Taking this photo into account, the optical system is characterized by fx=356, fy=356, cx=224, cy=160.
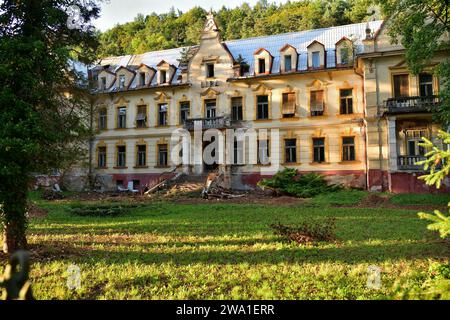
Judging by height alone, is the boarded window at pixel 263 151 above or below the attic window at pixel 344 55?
below

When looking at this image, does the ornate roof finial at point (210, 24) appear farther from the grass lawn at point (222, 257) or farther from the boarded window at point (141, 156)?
the grass lawn at point (222, 257)

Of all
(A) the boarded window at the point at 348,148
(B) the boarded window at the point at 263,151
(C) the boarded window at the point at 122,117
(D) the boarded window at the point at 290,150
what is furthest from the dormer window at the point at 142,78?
(A) the boarded window at the point at 348,148

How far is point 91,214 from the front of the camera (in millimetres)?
16641

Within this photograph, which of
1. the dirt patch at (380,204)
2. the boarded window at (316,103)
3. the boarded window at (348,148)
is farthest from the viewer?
the boarded window at (316,103)

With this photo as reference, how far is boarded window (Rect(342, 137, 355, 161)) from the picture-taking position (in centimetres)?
2656

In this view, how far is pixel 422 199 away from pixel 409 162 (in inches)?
166

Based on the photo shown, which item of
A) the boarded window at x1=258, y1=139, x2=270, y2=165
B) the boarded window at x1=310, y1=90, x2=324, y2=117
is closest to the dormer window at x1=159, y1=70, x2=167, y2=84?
the boarded window at x1=258, y1=139, x2=270, y2=165

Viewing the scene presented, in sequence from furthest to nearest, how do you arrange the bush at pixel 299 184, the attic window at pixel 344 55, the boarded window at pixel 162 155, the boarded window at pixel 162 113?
the boarded window at pixel 162 113, the boarded window at pixel 162 155, the attic window at pixel 344 55, the bush at pixel 299 184

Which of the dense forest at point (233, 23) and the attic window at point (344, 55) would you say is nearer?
the attic window at point (344, 55)

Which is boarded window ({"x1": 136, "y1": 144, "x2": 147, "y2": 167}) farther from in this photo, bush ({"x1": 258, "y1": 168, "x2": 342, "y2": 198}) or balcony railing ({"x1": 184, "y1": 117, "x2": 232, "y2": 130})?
bush ({"x1": 258, "y1": 168, "x2": 342, "y2": 198})

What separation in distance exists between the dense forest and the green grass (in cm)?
3623

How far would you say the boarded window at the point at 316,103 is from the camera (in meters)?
27.4

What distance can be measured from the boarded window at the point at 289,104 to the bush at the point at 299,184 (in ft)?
16.2
